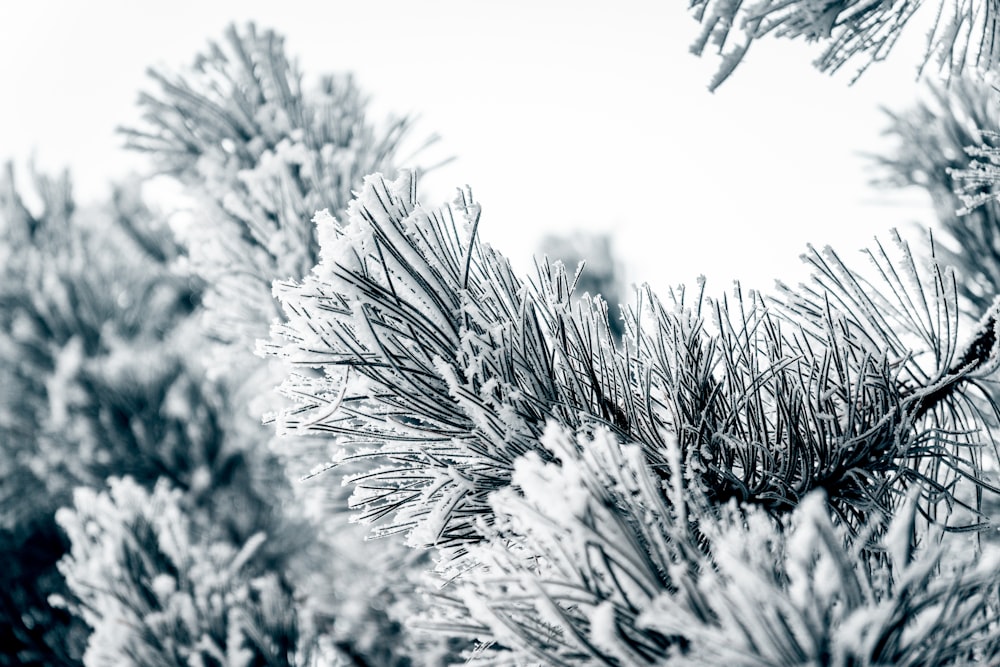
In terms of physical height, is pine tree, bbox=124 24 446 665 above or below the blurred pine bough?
above

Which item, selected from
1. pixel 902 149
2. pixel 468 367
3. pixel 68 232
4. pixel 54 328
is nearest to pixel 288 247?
pixel 468 367

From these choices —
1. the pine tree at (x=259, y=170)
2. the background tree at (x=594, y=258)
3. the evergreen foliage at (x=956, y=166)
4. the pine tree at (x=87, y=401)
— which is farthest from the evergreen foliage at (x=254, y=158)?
the background tree at (x=594, y=258)

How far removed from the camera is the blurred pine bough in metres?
0.54

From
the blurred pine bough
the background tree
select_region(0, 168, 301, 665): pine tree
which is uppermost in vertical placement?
the background tree

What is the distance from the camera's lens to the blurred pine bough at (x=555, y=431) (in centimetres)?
54

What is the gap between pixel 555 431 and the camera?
22.5 inches

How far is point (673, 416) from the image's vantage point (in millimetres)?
795

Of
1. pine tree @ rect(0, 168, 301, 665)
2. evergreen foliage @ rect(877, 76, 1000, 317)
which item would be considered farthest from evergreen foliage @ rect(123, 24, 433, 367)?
pine tree @ rect(0, 168, 301, 665)

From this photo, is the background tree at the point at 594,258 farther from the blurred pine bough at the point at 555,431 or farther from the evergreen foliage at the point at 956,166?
the blurred pine bough at the point at 555,431

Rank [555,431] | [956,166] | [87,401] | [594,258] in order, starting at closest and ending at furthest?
[555,431]
[956,166]
[87,401]
[594,258]

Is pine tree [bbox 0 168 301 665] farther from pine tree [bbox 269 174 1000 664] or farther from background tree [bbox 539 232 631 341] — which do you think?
pine tree [bbox 269 174 1000 664]

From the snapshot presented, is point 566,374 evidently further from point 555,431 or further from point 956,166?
point 956,166

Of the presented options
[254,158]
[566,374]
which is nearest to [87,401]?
[254,158]

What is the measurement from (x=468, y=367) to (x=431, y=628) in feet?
0.86
